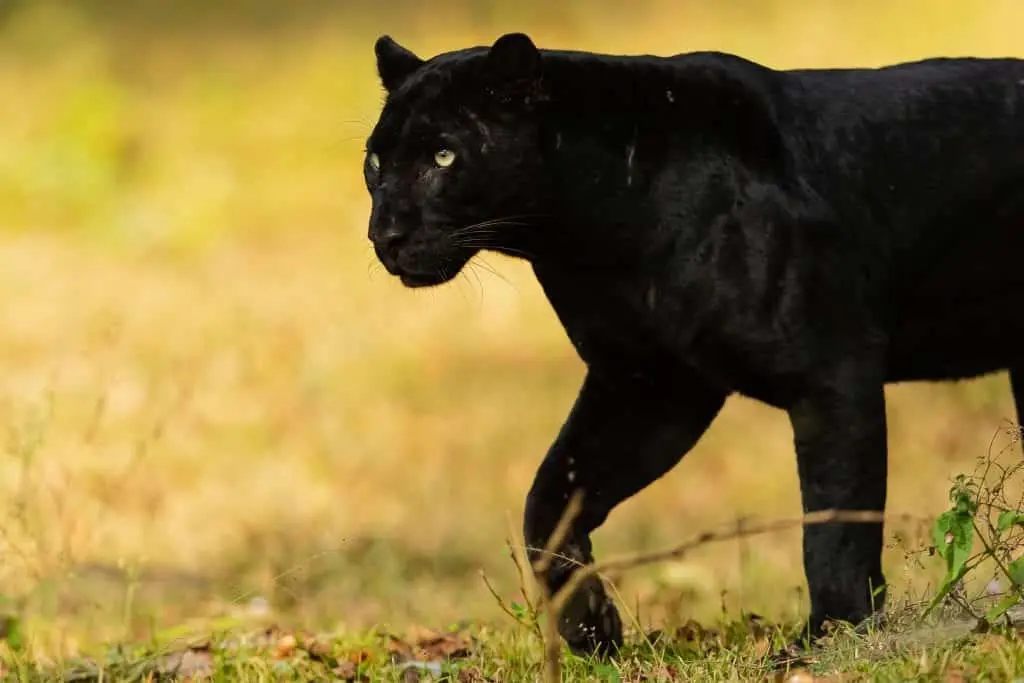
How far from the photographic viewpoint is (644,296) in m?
4.35

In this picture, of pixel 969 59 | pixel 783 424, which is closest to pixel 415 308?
pixel 783 424

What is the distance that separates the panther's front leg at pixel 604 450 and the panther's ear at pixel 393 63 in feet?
3.08

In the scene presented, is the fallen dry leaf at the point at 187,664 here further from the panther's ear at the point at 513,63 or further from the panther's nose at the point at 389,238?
the panther's ear at the point at 513,63

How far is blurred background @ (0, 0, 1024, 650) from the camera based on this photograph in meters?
6.98

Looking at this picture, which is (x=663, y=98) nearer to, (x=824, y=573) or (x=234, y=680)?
(x=824, y=573)

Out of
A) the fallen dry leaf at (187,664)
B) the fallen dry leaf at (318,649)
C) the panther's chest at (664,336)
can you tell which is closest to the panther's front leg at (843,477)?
the panther's chest at (664,336)

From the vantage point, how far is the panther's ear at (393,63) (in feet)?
15.0

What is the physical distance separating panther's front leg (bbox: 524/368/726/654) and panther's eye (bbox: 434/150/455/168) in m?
0.78

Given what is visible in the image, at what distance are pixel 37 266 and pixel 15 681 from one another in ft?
28.1

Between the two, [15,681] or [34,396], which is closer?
[15,681]

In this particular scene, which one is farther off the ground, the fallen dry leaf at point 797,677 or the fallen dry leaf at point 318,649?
the fallen dry leaf at point 797,677

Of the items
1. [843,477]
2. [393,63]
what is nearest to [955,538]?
[843,477]

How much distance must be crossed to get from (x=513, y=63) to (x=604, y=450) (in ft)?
3.69

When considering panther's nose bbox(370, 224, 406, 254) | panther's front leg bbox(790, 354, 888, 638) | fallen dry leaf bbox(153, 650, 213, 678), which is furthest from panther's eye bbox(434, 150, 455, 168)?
fallen dry leaf bbox(153, 650, 213, 678)
